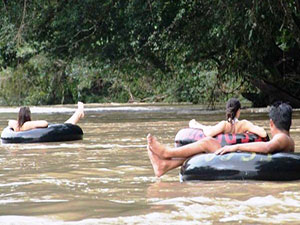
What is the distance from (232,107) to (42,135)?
5279 millimetres

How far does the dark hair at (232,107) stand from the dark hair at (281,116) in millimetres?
1957

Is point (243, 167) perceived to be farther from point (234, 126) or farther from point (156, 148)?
point (234, 126)

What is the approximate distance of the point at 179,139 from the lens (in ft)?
39.5

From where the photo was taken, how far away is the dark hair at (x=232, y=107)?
34.1ft

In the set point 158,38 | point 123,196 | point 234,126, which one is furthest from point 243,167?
point 158,38

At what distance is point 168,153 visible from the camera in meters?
8.60

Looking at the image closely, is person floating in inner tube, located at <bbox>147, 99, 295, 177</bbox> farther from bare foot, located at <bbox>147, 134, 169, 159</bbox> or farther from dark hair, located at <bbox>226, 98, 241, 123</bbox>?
dark hair, located at <bbox>226, 98, 241, 123</bbox>

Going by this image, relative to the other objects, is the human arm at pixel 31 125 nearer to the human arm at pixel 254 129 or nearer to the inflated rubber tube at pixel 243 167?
the human arm at pixel 254 129

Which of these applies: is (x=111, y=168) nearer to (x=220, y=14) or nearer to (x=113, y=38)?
(x=220, y=14)

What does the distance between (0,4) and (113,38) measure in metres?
5.17

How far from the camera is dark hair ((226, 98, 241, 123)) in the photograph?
34.1 ft

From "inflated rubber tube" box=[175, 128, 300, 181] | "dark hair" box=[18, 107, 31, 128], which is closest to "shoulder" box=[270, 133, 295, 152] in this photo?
"inflated rubber tube" box=[175, 128, 300, 181]

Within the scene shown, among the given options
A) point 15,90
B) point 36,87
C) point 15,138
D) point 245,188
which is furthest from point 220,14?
point 15,90

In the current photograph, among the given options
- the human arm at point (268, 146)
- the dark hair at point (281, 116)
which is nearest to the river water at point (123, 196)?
the human arm at point (268, 146)
